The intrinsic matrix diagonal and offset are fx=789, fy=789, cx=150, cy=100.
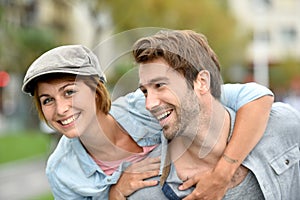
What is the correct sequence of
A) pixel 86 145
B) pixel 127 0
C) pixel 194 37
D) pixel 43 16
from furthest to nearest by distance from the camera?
pixel 43 16 → pixel 127 0 → pixel 86 145 → pixel 194 37

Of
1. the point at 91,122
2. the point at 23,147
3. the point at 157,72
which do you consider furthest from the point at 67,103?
the point at 23,147

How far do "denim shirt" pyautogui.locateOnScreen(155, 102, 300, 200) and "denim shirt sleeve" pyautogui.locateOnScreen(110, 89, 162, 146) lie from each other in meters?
0.09

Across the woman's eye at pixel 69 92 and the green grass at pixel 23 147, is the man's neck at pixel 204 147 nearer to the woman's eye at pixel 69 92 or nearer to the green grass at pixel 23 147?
the woman's eye at pixel 69 92

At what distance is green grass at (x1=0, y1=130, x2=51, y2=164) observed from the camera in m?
21.9

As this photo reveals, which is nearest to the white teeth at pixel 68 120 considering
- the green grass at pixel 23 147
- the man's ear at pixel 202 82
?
the man's ear at pixel 202 82

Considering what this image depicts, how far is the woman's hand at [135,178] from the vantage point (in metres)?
3.23

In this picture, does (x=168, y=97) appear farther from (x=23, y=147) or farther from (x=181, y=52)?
(x=23, y=147)

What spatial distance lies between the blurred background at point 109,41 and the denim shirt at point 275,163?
0.45m

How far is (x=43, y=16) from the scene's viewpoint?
40.4 m

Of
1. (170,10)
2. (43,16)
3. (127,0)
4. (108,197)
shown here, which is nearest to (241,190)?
(108,197)

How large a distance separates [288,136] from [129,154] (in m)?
0.67

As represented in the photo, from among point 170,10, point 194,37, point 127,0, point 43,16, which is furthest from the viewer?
point 43,16

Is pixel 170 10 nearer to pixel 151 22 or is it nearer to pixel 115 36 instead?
pixel 151 22

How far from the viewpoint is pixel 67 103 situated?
3.16 meters
